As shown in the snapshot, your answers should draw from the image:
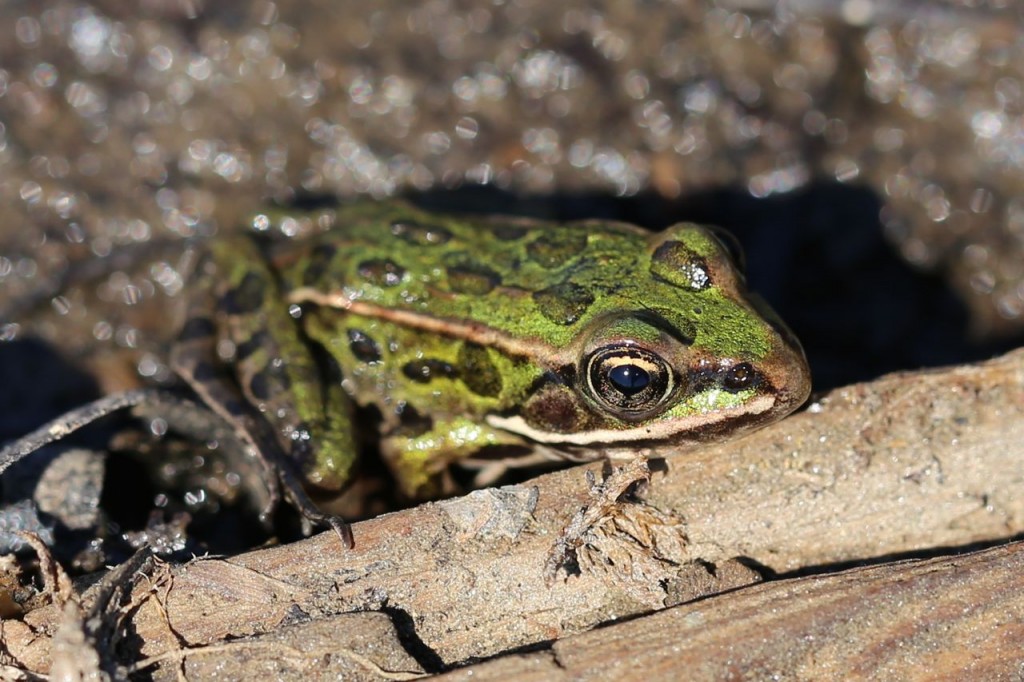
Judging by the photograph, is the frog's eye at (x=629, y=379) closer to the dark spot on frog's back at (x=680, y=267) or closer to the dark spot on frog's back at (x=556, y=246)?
the dark spot on frog's back at (x=680, y=267)

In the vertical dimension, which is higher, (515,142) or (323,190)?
(515,142)

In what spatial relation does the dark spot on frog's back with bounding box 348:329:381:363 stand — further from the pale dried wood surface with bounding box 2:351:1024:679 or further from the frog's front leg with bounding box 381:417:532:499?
the pale dried wood surface with bounding box 2:351:1024:679

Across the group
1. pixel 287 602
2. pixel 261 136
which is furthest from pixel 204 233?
pixel 287 602

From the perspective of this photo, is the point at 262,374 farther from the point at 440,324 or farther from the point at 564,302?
the point at 564,302

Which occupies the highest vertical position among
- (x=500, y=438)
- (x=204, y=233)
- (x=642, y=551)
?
(x=642, y=551)

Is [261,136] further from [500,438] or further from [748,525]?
[748,525]

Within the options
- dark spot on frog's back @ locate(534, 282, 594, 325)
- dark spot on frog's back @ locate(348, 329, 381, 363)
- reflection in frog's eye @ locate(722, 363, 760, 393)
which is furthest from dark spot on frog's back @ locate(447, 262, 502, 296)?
reflection in frog's eye @ locate(722, 363, 760, 393)

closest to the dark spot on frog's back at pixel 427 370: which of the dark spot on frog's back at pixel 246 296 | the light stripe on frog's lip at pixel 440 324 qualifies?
the light stripe on frog's lip at pixel 440 324
